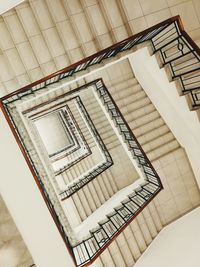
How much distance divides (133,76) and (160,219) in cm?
398

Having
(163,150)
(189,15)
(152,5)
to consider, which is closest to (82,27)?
(152,5)

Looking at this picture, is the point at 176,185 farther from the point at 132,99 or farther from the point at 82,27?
the point at 82,27

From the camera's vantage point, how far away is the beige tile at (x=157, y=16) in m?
4.99

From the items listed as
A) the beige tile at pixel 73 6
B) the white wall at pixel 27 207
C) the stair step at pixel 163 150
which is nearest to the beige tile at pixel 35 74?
the beige tile at pixel 73 6

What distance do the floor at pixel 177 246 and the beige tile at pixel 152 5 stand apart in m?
4.43

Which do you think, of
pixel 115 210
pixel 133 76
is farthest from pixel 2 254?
pixel 133 76

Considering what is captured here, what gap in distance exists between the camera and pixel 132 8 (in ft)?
16.2

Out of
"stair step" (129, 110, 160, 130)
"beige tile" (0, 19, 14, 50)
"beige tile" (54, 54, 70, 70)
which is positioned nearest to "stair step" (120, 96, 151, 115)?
"stair step" (129, 110, 160, 130)

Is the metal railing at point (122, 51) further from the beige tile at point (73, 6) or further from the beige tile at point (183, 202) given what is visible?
the beige tile at point (183, 202)

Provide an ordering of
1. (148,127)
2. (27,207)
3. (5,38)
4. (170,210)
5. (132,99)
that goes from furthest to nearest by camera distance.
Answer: (132,99), (148,127), (170,210), (5,38), (27,207)

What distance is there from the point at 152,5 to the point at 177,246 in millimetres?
4716

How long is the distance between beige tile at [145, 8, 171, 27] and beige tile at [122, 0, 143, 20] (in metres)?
0.18

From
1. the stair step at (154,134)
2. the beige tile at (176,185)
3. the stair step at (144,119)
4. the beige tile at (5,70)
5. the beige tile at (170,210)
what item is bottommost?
the beige tile at (170,210)

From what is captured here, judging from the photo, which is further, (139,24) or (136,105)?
(136,105)
